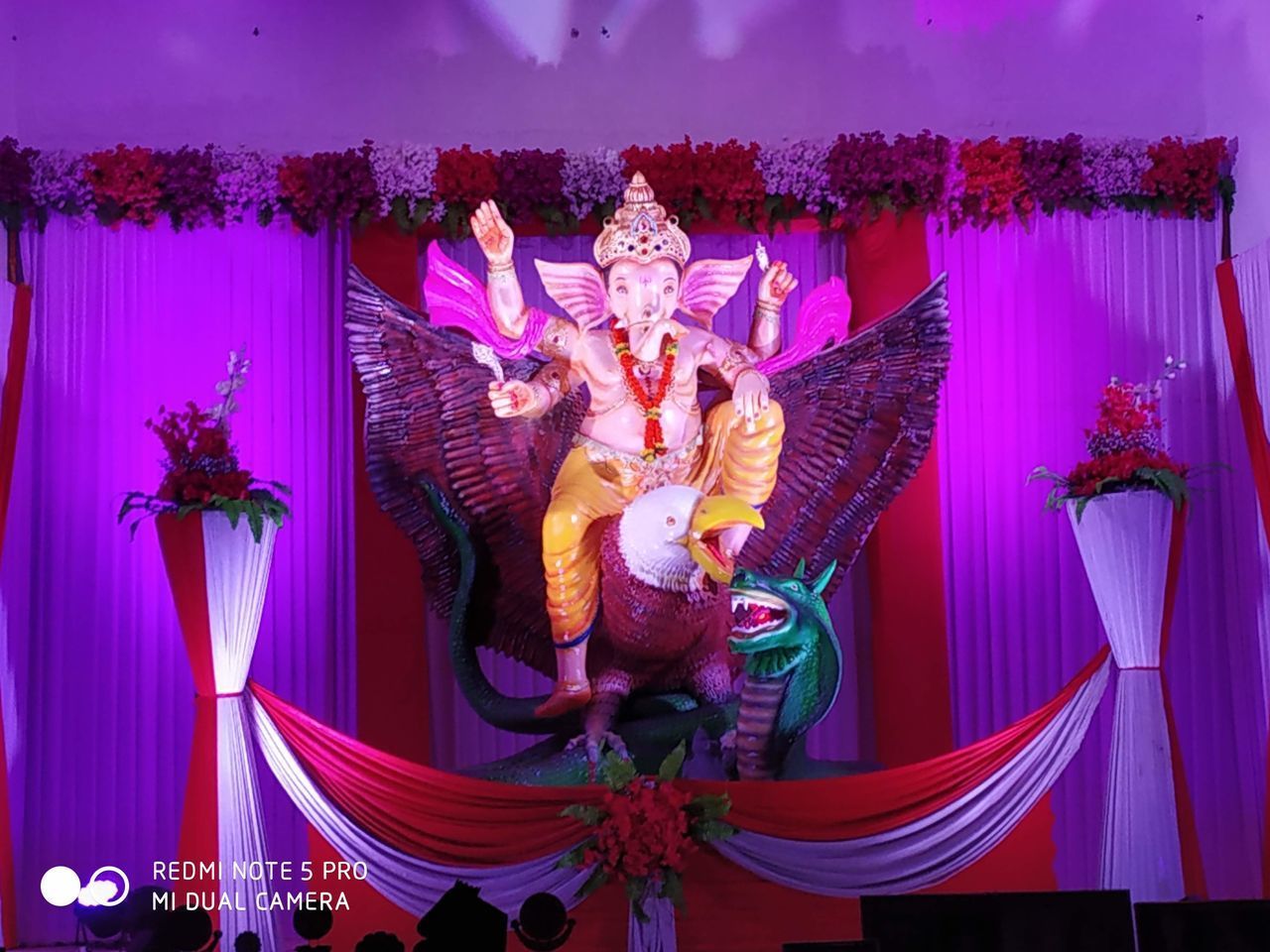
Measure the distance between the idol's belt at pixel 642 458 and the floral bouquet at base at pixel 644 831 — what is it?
1135mm

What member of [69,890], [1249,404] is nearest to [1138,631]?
[1249,404]

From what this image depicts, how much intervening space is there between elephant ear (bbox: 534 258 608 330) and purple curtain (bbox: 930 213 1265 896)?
144 cm

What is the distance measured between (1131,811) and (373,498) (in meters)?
2.84

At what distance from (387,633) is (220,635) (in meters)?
1.22

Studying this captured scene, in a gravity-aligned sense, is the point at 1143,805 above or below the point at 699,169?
below

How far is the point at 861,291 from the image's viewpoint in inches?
233

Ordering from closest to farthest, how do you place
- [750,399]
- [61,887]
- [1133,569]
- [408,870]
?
[61,887] → [408,870] → [1133,569] → [750,399]

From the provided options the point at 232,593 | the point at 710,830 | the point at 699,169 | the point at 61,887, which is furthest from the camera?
the point at 699,169

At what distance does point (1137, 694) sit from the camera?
454 cm

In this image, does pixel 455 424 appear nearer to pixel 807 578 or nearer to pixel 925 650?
pixel 807 578

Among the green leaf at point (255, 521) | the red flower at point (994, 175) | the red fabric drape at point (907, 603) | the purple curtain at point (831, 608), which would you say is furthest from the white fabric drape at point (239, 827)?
the red flower at point (994, 175)

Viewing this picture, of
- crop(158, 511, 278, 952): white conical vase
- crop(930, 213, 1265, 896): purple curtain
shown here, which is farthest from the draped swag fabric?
crop(930, 213, 1265, 896): purple curtain

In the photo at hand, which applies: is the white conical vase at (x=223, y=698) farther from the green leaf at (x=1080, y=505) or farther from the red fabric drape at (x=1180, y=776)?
the red fabric drape at (x=1180, y=776)

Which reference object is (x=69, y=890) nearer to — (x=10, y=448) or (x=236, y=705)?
(x=236, y=705)
